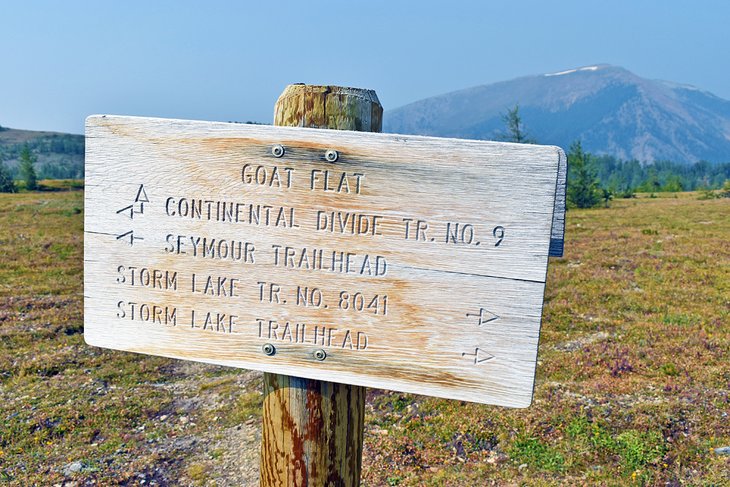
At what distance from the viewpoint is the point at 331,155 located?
104 inches

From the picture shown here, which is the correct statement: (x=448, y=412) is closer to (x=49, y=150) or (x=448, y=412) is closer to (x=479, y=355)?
(x=479, y=355)

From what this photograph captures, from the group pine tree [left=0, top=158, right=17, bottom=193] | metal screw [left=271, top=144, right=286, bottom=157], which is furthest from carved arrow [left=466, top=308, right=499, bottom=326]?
pine tree [left=0, top=158, right=17, bottom=193]

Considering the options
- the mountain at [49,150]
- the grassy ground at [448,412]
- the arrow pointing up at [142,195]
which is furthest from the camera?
the mountain at [49,150]

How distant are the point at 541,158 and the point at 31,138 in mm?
220171

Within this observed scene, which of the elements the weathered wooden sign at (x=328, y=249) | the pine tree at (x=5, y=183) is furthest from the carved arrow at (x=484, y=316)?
the pine tree at (x=5, y=183)

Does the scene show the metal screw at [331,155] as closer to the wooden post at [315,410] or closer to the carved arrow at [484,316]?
the wooden post at [315,410]

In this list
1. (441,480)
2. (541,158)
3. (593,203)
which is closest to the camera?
(541,158)

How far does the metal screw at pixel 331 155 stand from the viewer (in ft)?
8.63

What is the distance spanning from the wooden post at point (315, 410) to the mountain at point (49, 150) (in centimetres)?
15101

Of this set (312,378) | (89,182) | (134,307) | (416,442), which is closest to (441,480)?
(416,442)

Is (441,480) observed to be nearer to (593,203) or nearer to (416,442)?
(416,442)

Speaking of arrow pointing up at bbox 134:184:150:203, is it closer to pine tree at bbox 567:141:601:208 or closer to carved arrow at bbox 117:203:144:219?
carved arrow at bbox 117:203:144:219

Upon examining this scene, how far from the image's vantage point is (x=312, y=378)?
111 inches

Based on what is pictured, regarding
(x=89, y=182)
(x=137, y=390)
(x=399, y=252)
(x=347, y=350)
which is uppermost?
(x=89, y=182)
